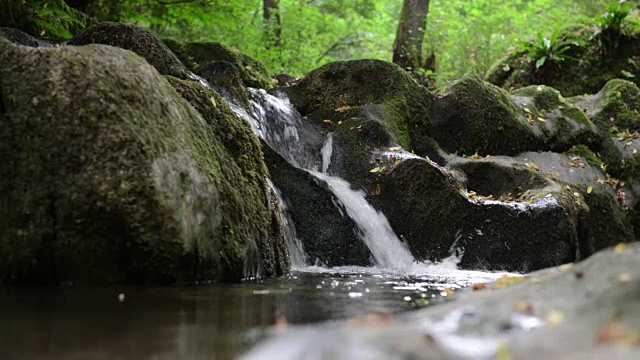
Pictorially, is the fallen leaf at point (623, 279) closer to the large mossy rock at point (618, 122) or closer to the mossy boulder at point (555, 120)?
the mossy boulder at point (555, 120)

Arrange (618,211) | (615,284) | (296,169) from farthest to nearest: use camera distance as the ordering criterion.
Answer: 1. (618,211)
2. (296,169)
3. (615,284)

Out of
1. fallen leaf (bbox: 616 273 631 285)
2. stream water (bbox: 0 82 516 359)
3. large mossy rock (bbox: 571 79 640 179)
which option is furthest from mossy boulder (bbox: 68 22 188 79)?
large mossy rock (bbox: 571 79 640 179)

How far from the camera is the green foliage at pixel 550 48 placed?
13640mm

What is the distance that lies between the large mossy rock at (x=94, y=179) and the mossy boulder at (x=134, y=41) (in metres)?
2.40

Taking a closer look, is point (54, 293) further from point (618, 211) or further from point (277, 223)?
point (618, 211)

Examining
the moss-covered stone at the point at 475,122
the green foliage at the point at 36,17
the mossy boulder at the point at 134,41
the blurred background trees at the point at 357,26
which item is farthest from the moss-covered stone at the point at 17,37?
the moss-covered stone at the point at 475,122

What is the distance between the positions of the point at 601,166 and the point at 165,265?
336 inches

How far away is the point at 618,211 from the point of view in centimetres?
1047

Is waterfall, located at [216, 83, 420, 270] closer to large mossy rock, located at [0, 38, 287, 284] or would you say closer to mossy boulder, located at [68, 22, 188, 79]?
mossy boulder, located at [68, 22, 188, 79]

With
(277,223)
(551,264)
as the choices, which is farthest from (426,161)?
(277,223)

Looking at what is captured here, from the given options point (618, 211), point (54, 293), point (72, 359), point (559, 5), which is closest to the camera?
point (72, 359)

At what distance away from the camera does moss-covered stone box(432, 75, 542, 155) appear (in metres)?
10.8

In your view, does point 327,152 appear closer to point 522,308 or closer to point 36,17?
point 36,17

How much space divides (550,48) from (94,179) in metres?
11.4
